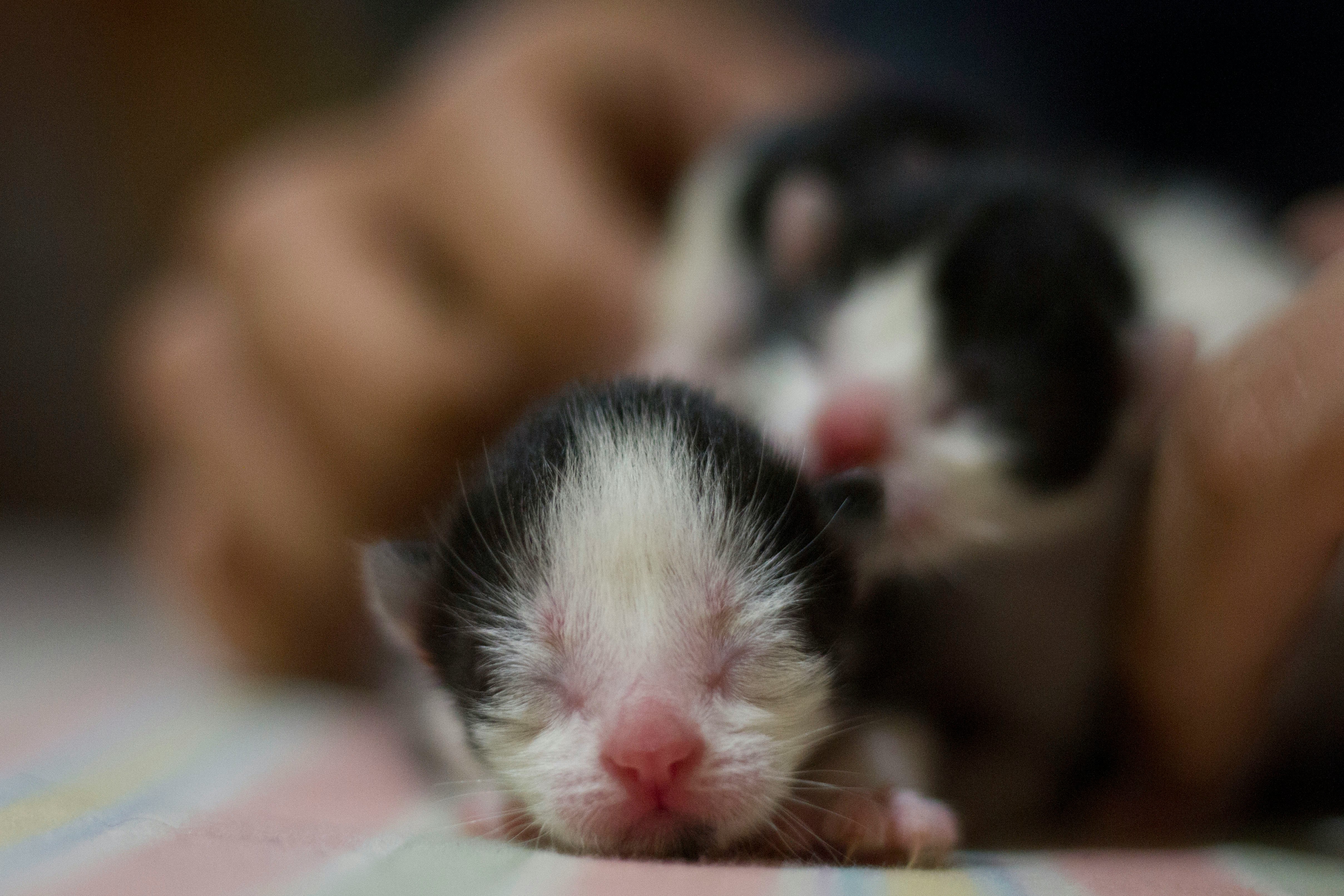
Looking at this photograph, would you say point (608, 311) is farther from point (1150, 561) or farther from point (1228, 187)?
point (1228, 187)

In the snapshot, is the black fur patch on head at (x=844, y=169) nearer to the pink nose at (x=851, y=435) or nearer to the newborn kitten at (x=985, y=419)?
the newborn kitten at (x=985, y=419)

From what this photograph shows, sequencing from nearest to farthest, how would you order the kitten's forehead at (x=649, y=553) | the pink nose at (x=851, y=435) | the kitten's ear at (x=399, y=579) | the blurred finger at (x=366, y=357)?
1. the kitten's forehead at (x=649, y=553)
2. the kitten's ear at (x=399, y=579)
3. the pink nose at (x=851, y=435)
4. the blurred finger at (x=366, y=357)

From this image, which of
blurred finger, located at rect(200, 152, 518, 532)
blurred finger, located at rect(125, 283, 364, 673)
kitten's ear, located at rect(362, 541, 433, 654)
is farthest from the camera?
blurred finger, located at rect(125, 283, 364, 673)

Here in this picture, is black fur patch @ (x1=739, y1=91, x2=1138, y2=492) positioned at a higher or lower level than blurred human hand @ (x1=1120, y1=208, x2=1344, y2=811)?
higher

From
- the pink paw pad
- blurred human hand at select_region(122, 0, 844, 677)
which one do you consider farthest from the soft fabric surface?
blurred human hand at select_region(122, 0, 844, 677)

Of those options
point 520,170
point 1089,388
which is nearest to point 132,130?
point 520,170

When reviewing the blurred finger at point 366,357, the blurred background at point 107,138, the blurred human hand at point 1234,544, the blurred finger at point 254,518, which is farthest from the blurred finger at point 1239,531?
the blurred background at point 107,138

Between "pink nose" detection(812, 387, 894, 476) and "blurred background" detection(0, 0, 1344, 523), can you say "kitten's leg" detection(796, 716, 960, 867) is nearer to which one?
"pink nose" detection(812, 387, 894, 476)
